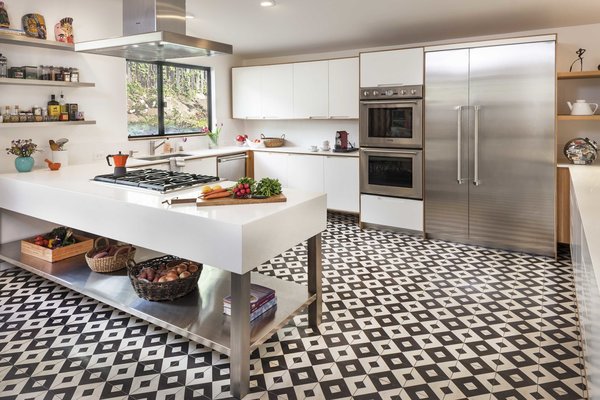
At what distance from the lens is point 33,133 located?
397 centimetres

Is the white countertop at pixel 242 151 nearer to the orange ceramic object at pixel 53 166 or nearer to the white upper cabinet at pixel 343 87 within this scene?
the white upper cabinet at pixel 343 87

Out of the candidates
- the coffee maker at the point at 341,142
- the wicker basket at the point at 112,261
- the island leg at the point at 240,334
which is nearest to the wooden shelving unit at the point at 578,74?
the coffee maker at the point at 341,142

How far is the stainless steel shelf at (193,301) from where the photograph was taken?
7.56 ft

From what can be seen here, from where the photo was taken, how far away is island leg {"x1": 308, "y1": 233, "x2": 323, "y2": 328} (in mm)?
2637

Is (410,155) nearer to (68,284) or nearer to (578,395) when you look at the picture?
(578,395)

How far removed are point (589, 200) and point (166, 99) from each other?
4780 mm

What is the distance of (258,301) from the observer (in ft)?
7.98

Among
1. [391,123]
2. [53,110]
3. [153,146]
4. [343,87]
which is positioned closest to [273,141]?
[343,87]

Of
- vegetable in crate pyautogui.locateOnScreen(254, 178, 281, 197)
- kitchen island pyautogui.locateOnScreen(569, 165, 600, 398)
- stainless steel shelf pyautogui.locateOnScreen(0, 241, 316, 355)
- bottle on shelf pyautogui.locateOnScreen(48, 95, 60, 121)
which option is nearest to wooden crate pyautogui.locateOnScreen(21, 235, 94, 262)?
stainless steel shelf pyautogui.locateOnScreen(0, 241, 316, 355)

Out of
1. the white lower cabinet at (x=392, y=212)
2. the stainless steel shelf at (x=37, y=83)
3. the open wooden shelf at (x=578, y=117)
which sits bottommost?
the white lower cabinet at (x=392, y=212)

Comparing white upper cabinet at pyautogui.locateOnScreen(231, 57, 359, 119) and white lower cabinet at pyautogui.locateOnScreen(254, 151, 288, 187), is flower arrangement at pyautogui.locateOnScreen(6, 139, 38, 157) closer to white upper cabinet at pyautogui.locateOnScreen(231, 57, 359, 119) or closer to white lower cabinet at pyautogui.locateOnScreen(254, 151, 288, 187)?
white lower cabinet at pyautogui.locateOnScreen(254, 151, 288, 187)

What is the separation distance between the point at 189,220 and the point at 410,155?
3179 mm

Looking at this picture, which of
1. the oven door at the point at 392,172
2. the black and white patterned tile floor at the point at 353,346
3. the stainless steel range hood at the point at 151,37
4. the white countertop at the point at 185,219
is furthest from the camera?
the oven door at the point at 392,172

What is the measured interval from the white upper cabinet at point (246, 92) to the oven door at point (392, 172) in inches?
80.6
